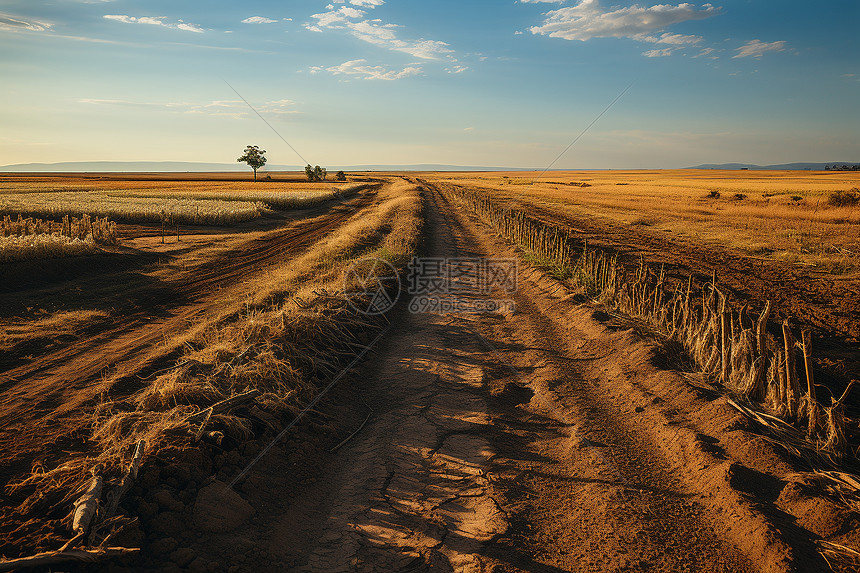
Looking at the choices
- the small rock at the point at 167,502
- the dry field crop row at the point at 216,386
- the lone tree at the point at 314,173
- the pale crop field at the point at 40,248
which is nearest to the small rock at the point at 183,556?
the small rock at the point at 167,502

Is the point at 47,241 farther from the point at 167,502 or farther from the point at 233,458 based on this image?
the point at 167,502

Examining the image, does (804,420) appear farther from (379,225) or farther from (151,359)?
(379,225)

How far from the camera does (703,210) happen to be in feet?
98.7

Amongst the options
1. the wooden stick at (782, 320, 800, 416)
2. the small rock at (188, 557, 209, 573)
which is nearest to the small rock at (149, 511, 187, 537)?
the small rock at (188, 557, 209, 573)

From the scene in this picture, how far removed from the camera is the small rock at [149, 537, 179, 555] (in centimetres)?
303

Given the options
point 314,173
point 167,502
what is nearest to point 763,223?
point 167,502

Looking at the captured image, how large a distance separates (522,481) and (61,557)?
3.37m

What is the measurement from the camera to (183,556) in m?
3.00

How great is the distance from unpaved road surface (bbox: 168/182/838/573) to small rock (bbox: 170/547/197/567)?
0.02 metres

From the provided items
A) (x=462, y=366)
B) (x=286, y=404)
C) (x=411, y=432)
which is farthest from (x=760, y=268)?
(x=286, y=404)

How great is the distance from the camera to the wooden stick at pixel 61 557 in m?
2.66

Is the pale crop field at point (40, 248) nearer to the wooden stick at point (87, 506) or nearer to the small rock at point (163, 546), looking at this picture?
the wooden stick at point (87, 506)

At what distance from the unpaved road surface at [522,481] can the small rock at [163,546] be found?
1 centimetres

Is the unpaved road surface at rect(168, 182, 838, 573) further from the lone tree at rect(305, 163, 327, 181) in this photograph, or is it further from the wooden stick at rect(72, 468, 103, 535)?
the lone tree at rect(305, 163, 327, 181)
